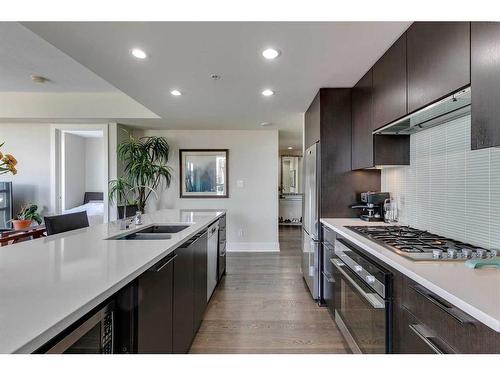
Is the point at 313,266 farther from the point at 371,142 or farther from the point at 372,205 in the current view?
the point at 371,142

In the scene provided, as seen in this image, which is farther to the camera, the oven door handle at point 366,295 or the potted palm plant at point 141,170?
the potted palm plant at point 141,170

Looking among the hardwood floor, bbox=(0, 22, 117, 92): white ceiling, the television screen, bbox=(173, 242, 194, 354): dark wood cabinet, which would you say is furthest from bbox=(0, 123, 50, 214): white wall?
bbox=(173, 242, 194, 354): dark wood cabinet

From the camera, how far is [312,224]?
2.91 meters

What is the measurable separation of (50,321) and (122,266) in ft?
1.46

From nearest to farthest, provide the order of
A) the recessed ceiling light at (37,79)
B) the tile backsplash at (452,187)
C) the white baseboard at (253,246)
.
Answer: the tile backsplash at (452,187)
the recessed ceiling light at (37,79)
the white baseboard at (253,246)

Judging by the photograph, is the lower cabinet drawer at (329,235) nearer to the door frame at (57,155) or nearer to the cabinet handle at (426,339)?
the cabinet handle at (426,339)

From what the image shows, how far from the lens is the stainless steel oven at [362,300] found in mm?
1307

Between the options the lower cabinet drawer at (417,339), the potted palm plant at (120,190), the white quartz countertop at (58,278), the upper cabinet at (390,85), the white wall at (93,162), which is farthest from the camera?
the white wall at (93,162)

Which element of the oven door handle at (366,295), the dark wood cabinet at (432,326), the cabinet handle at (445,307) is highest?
the cabinet handle at (445,307)

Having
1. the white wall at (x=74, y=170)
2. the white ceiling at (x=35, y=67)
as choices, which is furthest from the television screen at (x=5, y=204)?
the white wall at (x=74, y=170)

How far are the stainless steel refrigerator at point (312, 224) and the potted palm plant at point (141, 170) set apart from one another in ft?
8.85

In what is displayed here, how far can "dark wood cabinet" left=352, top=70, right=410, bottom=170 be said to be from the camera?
218 centimetres

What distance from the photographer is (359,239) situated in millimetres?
1688
